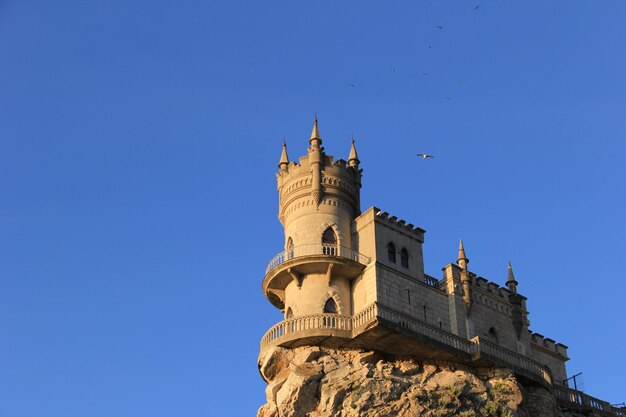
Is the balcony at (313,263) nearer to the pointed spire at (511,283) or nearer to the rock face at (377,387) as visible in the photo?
the rock face at (377,387)

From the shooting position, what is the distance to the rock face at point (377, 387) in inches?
1761

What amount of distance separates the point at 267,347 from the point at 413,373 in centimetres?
662

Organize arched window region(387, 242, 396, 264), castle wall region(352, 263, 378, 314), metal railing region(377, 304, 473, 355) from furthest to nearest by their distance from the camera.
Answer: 1. arched window region(387, 242, 396, 264)
2. castle wall region(352, 263, 378, 314)
3. metal railing region(377, 304, 473, 355)

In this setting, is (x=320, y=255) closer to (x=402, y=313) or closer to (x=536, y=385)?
(x=402, y=313)

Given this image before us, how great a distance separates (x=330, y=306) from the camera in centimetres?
4859

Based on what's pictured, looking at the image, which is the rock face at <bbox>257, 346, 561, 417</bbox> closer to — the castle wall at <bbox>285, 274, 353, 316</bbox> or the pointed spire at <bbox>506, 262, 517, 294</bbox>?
the castle wall at <bbox>285, 274, 353, 316</bbox>

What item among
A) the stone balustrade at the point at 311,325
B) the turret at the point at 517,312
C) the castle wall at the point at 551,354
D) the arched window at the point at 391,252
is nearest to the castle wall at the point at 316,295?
the stone balustrade at the point at 311,325

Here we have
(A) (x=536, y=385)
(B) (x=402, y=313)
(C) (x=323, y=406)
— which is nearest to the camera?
(C) (x=323, y=406)

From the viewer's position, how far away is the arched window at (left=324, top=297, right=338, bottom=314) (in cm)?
4847

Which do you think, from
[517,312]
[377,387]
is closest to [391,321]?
[377,387]

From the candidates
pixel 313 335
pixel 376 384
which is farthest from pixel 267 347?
pixel 376 384

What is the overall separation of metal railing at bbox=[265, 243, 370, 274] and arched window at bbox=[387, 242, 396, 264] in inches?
54.2

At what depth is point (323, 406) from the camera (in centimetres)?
4472

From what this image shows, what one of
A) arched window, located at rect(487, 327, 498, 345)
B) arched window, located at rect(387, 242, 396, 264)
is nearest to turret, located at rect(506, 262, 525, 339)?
arched window, located at rect(487, 327, 498, 345)
